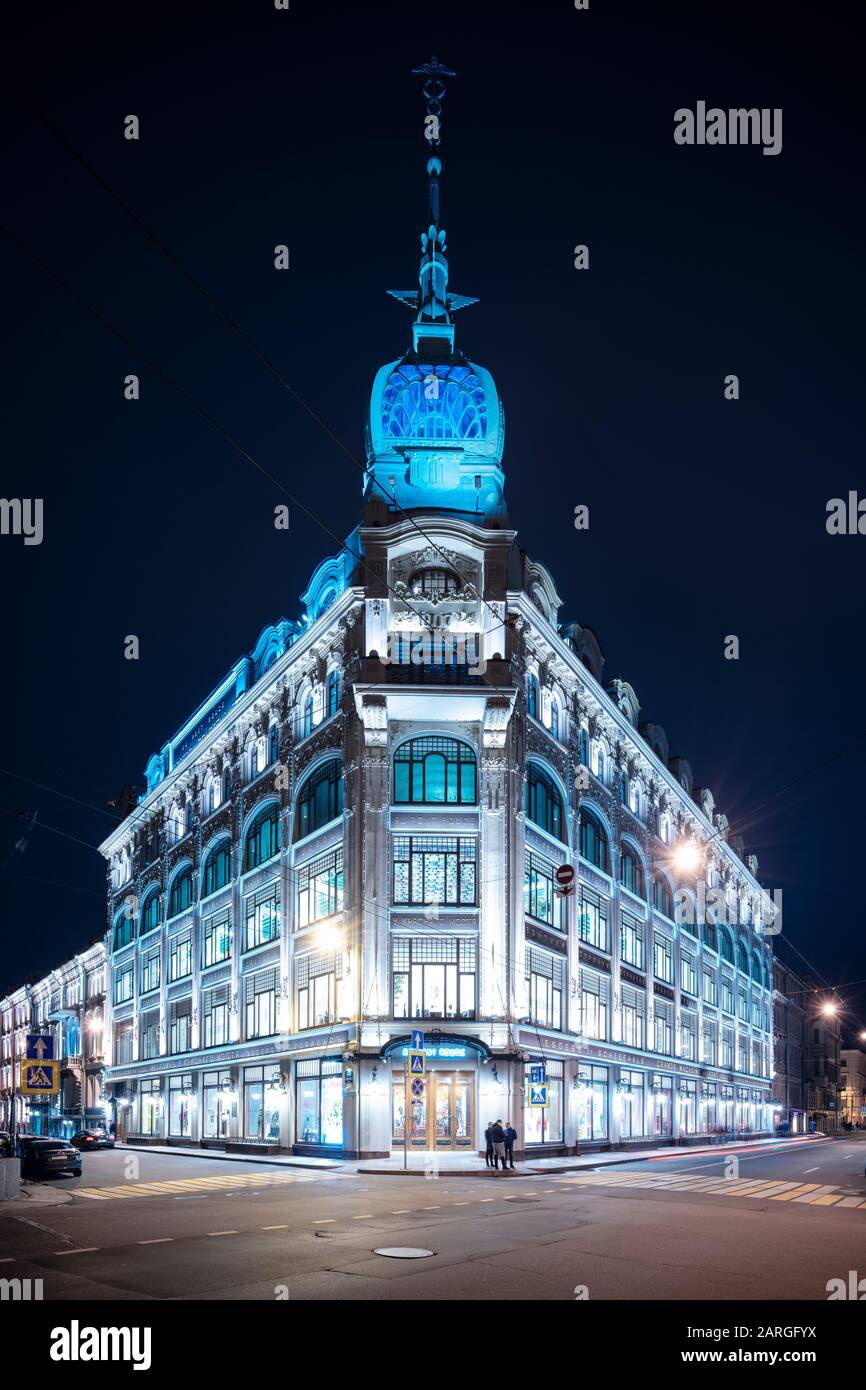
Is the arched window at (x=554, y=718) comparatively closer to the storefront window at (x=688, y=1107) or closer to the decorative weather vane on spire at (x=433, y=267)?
the decorative weather vane on spire at (x=433, y=267)

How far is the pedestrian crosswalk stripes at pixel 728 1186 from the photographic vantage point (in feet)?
87.3

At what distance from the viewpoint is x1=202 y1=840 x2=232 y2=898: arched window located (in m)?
60.0

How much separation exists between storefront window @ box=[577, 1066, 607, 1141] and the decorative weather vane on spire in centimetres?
3335

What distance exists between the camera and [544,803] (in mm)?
49125

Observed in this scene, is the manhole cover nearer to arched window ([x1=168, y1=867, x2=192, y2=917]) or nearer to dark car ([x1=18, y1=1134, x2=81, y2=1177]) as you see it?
dark car ([x1=18, y1=1134, x2=81, y2=1177])

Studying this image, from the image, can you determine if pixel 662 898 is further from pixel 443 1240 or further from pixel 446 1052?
pixel 443 1240

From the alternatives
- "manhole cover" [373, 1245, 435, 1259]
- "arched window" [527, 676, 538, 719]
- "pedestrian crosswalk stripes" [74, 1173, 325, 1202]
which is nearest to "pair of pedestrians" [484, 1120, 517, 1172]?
"pedestrian crosswalk stripes" [74, 1173, 325, 1202]

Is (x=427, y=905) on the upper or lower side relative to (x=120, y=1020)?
upper

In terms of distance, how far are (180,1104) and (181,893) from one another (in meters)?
11.3

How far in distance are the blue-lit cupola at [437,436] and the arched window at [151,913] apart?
34.1 metres

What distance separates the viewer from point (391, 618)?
45469 mm

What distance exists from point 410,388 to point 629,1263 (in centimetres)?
4112
